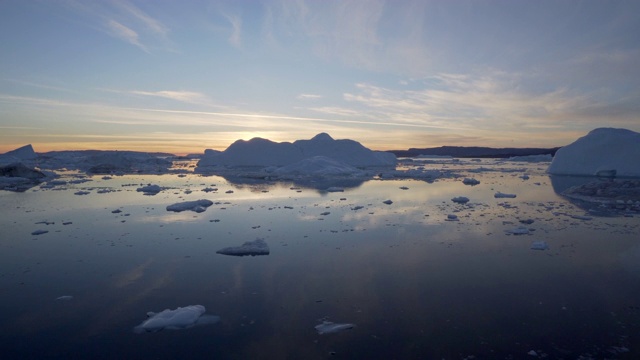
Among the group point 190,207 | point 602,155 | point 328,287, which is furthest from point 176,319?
point 602,155

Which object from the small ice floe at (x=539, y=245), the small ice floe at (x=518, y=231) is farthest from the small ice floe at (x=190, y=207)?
the small ice floe at (x=539, y=245)

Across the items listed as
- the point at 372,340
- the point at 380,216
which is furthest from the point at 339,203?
the point at 372,340

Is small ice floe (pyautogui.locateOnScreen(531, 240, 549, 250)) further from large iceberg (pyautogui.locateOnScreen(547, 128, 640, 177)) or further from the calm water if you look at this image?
large iceberg (pyautogui.locateOnScreen(547, 128, 640, 177))

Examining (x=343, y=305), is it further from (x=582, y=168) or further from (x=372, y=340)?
(x=582, y=168)

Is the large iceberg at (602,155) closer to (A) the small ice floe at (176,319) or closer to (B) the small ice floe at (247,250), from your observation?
(B) the small ice floe at (247,250)

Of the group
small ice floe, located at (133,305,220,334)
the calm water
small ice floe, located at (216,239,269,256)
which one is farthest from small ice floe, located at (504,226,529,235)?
small ice floe, located at (133,305,220,334)

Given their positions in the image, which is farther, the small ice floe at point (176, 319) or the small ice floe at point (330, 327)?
the small ice floe at point (176, 319)

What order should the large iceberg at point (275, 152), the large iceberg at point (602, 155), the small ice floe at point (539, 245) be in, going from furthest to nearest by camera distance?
the large iceberg at point (275, 152) < the large iceberg at point (602, 155) < the small ice floe at point (539, 245)
